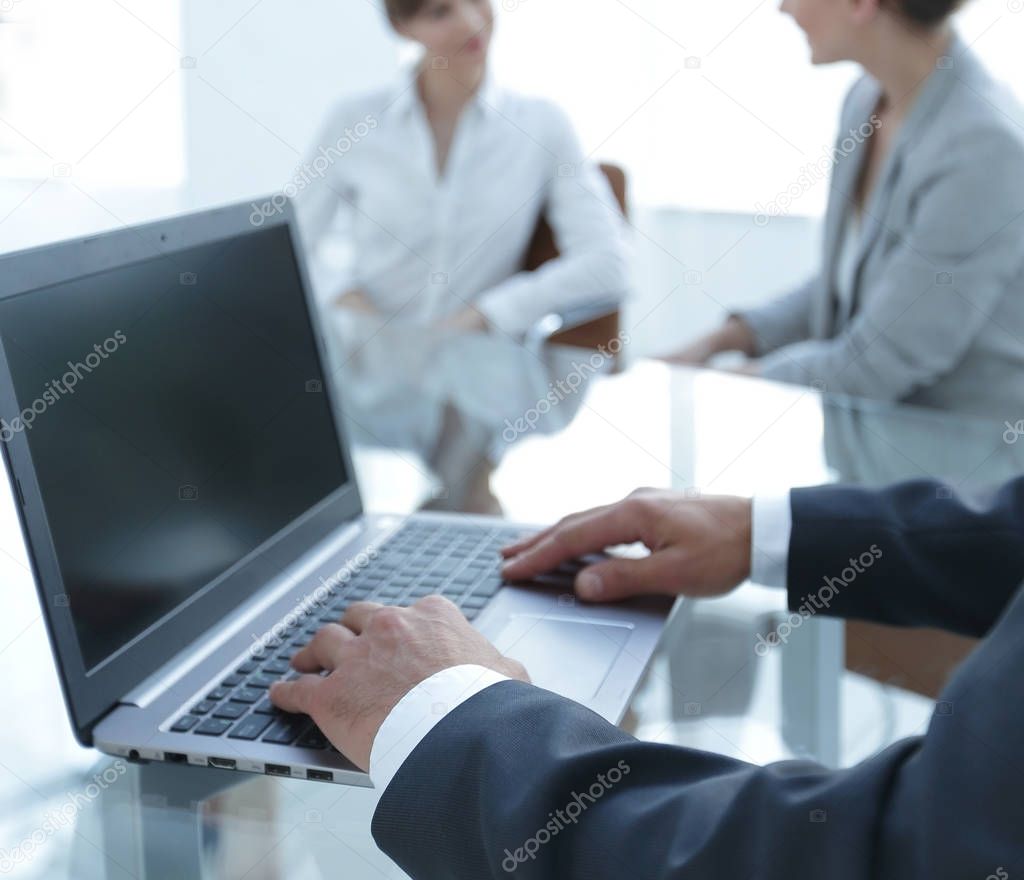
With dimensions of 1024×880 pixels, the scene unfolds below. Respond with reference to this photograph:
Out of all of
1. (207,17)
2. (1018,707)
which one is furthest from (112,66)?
(1018,707)

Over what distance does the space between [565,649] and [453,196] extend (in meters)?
1.84

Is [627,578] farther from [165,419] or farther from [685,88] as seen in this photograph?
[685,88]

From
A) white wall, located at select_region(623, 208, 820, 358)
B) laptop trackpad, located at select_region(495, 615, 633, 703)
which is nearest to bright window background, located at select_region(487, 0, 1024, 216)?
white wall, located at select_region(623, 208, 820, 358)

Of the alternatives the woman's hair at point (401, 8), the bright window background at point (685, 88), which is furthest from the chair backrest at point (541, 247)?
the bright window background at point (685, 88)

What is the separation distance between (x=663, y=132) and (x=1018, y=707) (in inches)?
140

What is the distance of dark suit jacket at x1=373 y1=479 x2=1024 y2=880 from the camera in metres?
0.50

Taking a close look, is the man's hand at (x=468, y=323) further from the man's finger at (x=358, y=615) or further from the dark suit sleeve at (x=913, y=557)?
the man's finger at (x=358, y=615)

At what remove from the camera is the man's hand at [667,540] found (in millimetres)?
948

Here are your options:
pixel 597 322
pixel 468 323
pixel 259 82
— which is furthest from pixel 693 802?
pixel 259 82

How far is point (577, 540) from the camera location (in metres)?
0.97

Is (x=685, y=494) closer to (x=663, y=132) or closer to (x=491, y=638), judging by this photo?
(x=491, y=638)

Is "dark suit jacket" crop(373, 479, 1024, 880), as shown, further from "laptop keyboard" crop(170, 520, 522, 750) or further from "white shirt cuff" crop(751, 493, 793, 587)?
"white shirt cuff" crop(751, 493, 793, 587)

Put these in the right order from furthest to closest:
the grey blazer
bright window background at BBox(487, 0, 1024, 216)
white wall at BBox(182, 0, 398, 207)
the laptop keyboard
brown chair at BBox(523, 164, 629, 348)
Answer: bright window background at BBox(487, 0, 1024, 216) < white wall at BBox(182, 0, 398, 207) < brown chair at BBox(523, 164, 629, 348) < the grey blazer < the laptop keyboard

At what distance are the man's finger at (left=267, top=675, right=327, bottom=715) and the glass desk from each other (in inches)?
1.9
